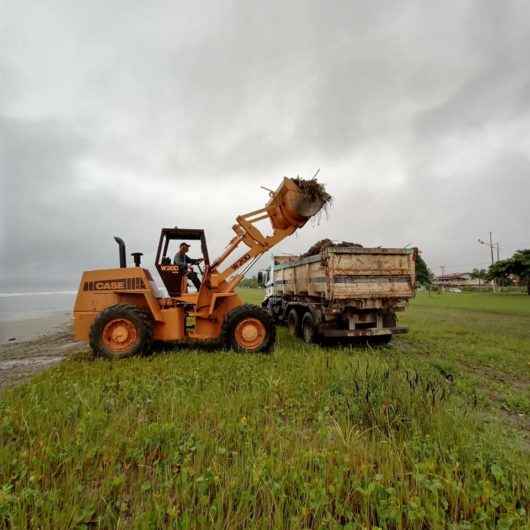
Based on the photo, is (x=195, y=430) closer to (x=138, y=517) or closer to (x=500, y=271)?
(x=138, y=517)

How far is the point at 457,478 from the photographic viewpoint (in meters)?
2.35

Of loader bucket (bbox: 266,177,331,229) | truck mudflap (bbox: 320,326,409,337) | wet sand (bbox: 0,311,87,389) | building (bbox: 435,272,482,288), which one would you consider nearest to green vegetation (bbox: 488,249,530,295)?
building (bbox: 435,272,482,288)

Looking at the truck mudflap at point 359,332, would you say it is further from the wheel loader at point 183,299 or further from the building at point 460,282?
the building at point 460,282

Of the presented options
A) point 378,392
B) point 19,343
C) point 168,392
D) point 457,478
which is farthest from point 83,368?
point 19,343

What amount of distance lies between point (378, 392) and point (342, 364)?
5.27ft

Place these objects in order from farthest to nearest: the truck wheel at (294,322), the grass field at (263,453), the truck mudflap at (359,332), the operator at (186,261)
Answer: the truck wheel at (294,322) < the operator at (186,261) < the truck mudflap at (359,332) < the grass field at (263,453)

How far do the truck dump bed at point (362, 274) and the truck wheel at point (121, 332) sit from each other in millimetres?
3921

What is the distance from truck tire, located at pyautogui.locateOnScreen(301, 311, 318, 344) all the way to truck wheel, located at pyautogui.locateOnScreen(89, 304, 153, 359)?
3742 millimetres

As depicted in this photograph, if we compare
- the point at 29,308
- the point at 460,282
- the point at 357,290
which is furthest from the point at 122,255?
the point at 460,282

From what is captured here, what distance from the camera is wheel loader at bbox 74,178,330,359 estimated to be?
20.9ft

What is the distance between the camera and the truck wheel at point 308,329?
771 cm

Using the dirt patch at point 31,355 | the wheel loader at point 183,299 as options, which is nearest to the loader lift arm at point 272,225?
the wheel loader at point 183,299

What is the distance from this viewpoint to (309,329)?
26.5 ft

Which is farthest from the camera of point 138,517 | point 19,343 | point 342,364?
point 19,343
